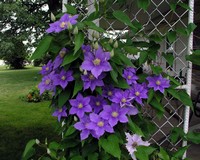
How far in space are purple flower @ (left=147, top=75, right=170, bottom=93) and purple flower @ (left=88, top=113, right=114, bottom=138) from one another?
359 millimetres

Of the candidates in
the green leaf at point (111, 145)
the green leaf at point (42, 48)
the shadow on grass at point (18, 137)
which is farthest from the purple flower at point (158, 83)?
the shadow on grass at point (18, 137)

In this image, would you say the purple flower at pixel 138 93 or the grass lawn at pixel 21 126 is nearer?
the purple flower at pixel 138 93

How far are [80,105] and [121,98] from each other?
0.65 ft

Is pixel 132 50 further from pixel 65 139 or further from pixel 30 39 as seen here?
pixel 30 39

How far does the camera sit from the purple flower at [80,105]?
1419 millimetres

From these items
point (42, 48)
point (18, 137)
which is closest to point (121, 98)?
point (42, 48)

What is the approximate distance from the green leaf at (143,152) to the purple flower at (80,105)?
0.36 meters

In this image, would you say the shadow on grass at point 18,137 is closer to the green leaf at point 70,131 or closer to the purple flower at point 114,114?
the green leaf at point 70,131

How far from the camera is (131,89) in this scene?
5.03ft

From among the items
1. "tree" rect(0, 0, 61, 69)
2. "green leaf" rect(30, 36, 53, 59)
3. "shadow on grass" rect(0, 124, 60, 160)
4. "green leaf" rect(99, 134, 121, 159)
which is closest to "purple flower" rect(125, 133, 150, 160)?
"green leaf" rect(99, 134, 121, 159)

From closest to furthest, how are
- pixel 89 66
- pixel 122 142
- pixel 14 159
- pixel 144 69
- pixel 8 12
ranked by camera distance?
pixel 89 66, pixel 122 142, pixel 144 69, pixel 14 159, pixel 8 12

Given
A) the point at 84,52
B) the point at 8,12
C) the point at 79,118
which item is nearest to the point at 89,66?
the point at 84,52

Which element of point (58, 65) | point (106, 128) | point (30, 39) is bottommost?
point (30, 39)

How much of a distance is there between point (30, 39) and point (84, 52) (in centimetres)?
665
